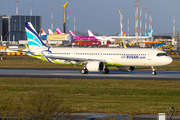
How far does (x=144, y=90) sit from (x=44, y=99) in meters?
Result: 17.1

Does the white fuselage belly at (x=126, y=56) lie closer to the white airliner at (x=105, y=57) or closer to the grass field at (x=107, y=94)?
the white airliner at (x=105, y=57)

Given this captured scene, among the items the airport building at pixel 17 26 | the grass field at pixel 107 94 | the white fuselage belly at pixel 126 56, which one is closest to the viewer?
the grass field at pixel 107 94

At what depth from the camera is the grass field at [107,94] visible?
70.7 ft

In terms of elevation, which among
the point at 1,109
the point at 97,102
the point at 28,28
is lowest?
the point at 97,102

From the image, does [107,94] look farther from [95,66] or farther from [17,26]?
[17,26]

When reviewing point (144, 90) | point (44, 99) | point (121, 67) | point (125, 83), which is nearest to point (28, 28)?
point (121, 67)

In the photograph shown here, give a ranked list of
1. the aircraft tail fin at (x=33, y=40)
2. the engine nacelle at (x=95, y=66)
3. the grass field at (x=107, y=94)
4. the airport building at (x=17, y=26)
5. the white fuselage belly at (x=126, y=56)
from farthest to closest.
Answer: the airport building at (x=17, y=26) < the aircraft tail fin at (x=33, y=40) < the white fuselage belly at (x=126, y=56) < the engine nacelle at (x=95, y=66) < the grass field at (x=107, y=94)

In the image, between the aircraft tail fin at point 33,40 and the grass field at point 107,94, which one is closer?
the grass field at point 107,94

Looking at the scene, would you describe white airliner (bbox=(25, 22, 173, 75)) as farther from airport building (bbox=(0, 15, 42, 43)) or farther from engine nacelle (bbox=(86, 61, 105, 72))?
airport building (bbox=(0, 15, 42, 43))

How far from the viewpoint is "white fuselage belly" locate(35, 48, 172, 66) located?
144ft

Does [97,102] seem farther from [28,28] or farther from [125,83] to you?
[28,28]

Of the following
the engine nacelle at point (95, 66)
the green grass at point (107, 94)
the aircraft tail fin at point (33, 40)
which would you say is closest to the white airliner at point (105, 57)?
the engine nacelle at point (95, 66)

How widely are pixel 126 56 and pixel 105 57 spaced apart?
3.21m

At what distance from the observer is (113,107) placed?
2162 cm
